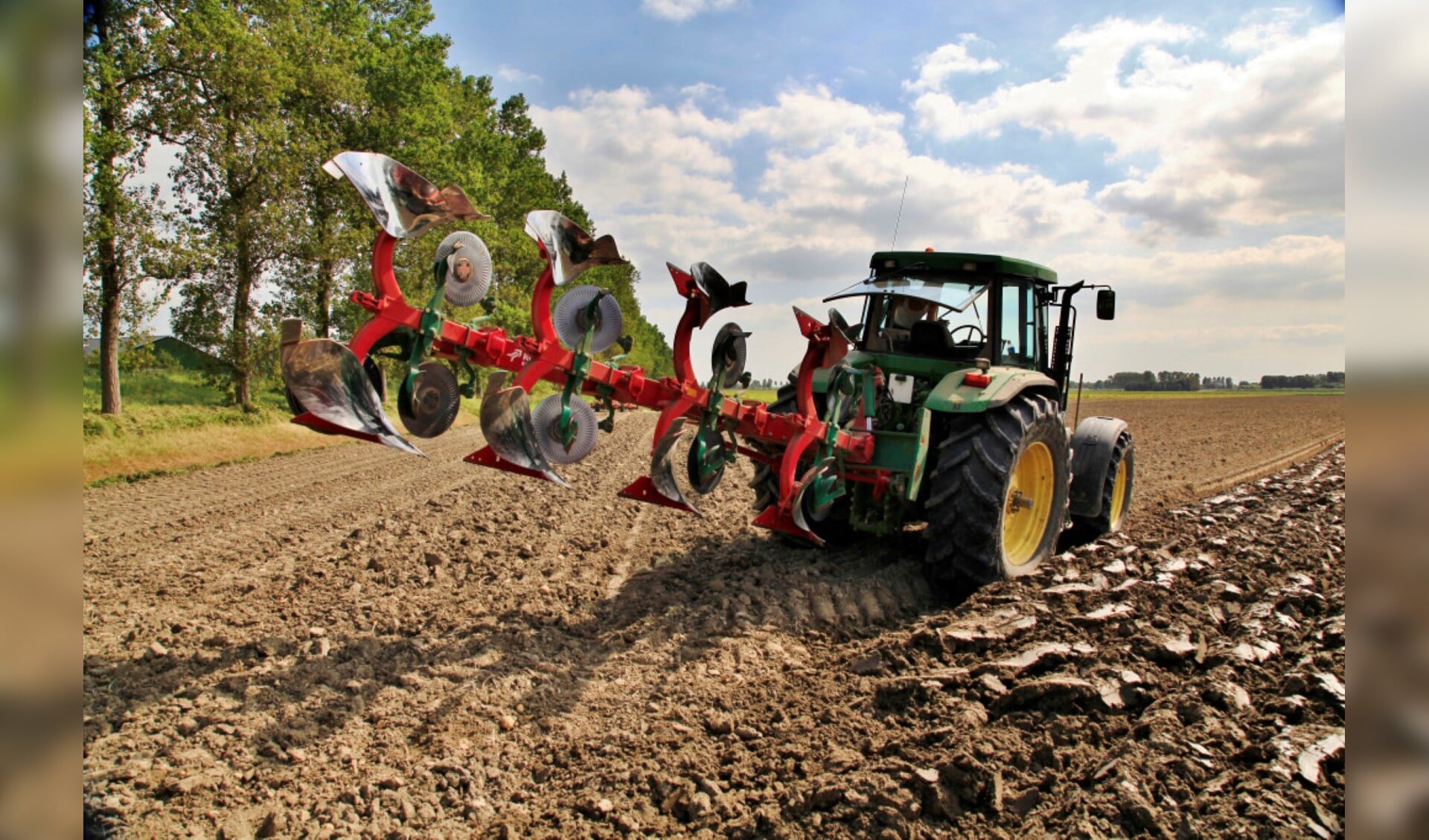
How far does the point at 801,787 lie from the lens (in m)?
3.01

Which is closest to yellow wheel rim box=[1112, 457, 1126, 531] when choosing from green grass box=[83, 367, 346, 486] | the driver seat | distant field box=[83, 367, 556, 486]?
the driver seat

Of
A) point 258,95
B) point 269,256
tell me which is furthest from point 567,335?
point 269,256

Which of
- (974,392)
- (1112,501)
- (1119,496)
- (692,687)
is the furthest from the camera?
(1119,496)

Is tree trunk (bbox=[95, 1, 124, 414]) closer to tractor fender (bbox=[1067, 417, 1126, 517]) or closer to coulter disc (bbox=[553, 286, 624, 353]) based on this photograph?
coulter disc (bbox=[553, 286, 624, 353])

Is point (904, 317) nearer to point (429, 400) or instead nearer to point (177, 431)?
point (429, 400)

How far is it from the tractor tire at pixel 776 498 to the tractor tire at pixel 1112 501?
199 centimetres

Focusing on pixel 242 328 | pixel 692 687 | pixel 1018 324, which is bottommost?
pixel 692 687

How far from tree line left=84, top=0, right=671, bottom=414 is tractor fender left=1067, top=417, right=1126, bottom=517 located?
7021 millimetres

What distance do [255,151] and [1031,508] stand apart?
15195 millimetres

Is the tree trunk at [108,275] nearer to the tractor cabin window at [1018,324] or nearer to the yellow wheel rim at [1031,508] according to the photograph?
the tractor cabin window at [1018,324]

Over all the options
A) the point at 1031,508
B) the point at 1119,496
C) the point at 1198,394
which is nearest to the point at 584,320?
the point at 1031,508

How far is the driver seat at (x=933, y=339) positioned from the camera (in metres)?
6.22

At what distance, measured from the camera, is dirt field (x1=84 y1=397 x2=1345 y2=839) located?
2.90 meters

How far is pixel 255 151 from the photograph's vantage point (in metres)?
15.5
